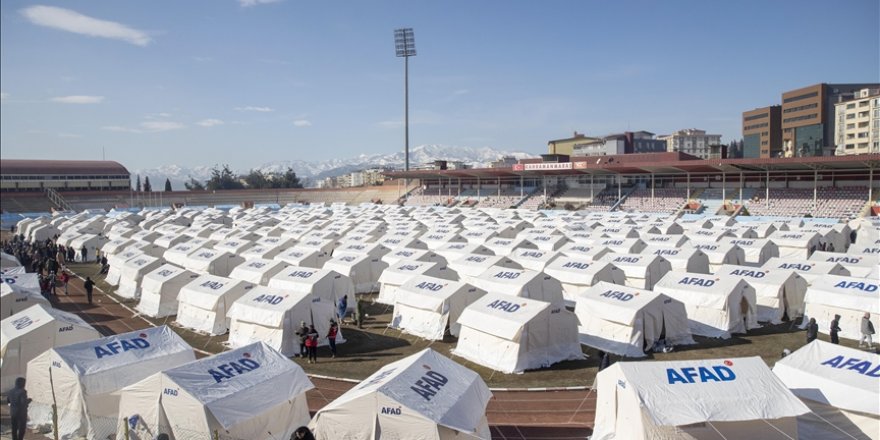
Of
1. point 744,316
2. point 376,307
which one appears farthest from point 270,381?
point 744,316

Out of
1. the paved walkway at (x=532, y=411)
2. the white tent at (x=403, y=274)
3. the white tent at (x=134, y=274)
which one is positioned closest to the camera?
the paved walkway at (x=532, y=411)

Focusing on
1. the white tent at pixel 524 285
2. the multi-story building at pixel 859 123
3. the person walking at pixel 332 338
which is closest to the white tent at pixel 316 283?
the person walking at pixel 332 338

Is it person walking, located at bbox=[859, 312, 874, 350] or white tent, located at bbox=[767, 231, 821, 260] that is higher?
white tent, located at bbox=[767, 231, 821, 260]

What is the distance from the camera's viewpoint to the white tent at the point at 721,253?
78.6 ft

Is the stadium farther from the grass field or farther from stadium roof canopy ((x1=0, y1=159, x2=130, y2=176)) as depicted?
stadium roof canopy ((x1=0, y1=159, x2=130, y2=176))

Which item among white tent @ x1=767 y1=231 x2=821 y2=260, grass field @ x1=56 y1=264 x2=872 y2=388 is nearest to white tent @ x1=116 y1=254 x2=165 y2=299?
grass field @ x1=56 y1=264 x2=872 y2=388

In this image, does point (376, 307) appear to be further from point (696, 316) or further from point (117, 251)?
point (117, 251)

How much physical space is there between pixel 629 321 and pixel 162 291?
52.8 feet

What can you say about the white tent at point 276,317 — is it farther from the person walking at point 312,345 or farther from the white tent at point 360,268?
the white tent at point 360,268

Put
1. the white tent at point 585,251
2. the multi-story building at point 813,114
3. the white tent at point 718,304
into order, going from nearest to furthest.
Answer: the white tent at point 718,304
the white tent at point 585,251
the multi-story building at point 813,114

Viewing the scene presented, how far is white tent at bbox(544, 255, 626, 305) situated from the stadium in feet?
0.25

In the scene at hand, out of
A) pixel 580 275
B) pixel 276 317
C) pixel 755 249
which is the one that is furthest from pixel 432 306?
pixel 755 249

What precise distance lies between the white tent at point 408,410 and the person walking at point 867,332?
11175mm

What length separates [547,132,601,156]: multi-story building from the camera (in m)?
94.2
